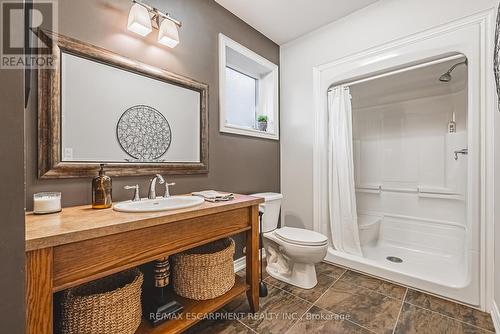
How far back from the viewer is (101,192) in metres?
1.19

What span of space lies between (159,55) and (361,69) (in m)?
1.75

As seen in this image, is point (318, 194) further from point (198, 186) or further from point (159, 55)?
point (159, 55)

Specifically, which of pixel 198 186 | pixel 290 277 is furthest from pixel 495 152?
pixel 198 186

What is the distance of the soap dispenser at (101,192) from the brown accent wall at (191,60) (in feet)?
0.50

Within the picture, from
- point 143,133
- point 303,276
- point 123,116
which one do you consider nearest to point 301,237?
point 303,276

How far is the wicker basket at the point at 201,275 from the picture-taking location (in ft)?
4.47

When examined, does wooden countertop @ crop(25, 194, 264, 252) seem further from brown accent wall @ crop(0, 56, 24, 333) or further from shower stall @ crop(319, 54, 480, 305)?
shower stall @ crop(319, 54, 480, 305)

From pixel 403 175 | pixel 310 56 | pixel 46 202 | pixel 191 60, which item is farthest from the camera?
pixel 403 175

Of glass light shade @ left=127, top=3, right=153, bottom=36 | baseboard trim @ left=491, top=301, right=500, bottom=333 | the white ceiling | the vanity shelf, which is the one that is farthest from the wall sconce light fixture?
→ baseboard trim @ left=491, top=301, right=500, bottom=333

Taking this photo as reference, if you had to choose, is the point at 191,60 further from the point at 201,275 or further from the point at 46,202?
the point at 201,275

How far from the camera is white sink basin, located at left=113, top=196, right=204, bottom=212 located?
111 centimetres

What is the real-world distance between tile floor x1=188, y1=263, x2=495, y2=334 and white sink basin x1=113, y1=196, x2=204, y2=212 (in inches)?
31.3

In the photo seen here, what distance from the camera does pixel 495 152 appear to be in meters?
1.46

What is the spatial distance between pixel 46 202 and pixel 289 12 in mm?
2364
